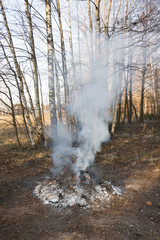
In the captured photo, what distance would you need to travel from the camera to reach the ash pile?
3424mm

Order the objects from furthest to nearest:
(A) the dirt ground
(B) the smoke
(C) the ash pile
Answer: (B) the smoke, (C) the ash pile, (A) the dirt ground

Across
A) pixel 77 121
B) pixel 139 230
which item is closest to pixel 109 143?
pixel 77 121

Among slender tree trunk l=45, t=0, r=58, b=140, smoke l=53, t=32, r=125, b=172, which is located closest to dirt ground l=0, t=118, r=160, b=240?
smoke l=53, t=32, r=125, b=172

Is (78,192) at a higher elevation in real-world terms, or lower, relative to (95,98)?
lower

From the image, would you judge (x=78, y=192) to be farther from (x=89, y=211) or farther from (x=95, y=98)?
(x=95, y=98)

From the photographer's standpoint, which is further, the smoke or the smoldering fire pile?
the smoke

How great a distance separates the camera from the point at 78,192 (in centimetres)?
369

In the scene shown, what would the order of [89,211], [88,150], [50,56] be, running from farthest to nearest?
[88,150] < [50,56] < [89,211]

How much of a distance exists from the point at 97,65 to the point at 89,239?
6.02 m

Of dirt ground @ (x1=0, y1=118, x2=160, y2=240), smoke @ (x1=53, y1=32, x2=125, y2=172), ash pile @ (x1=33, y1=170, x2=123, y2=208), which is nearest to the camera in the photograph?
dirt ground @ (x1=0, y1=118, x2=160, y2=240)

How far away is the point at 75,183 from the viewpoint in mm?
4062

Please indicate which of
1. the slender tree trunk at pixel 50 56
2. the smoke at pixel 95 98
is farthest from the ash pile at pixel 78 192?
the slender tree trunk at pixel 50 56

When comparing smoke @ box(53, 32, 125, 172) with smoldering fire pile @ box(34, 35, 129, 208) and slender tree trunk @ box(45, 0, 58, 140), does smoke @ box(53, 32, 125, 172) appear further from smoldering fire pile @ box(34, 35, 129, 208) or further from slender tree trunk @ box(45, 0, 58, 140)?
slender tree trunk @ box(45, 0, 58, 140)

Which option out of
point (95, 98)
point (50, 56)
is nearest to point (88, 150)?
point (95, 98)
